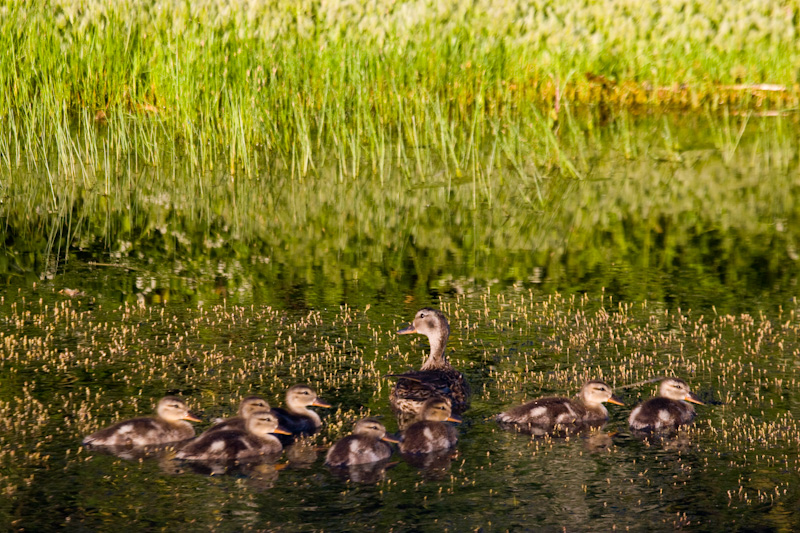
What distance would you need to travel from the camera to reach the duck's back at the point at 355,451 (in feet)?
19.9

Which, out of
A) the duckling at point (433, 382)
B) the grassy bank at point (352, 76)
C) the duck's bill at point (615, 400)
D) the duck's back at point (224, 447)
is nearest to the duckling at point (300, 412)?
the duck's back at point (224, 447)

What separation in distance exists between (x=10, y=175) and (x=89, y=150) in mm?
1333

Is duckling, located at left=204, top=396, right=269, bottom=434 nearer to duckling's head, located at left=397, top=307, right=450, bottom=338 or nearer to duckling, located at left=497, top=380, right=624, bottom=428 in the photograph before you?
duckling, located at left=497, top=380, right=624, bottom=428

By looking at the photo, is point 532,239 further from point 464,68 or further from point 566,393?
point 464,68

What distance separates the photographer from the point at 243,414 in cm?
661

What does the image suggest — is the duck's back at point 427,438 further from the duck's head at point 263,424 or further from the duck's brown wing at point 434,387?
the duck's head at point 263,424

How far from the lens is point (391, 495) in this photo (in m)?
5.73

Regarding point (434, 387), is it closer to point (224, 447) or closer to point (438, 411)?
point (438, 411)

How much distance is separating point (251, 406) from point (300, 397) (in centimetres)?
38

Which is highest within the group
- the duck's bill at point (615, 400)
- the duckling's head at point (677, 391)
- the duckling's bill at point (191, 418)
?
the duckling's bill at point (191, 418)

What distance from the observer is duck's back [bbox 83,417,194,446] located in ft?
20.9

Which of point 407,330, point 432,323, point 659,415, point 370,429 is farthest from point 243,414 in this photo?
point 659,415

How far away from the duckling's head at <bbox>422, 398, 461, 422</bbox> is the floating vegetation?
127 millimetres

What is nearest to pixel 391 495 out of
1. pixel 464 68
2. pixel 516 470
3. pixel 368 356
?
pixel 516 470
